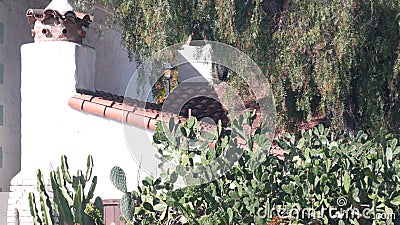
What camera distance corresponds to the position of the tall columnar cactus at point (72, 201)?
770 centimetres

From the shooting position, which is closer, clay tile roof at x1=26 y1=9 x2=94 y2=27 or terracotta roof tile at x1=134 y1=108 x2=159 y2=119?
terracotta roof tile at x1=134 y1=108 x2=159 y2=119

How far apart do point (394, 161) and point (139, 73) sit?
4964 millimetres

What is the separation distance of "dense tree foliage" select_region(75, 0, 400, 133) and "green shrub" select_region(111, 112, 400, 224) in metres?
3.24

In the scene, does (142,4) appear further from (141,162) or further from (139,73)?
(141,162)

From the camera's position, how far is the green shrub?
681 cm

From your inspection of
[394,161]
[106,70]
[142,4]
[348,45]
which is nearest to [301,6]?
[348,45]

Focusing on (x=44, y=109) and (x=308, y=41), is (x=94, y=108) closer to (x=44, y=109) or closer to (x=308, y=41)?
(x=44, y=109)

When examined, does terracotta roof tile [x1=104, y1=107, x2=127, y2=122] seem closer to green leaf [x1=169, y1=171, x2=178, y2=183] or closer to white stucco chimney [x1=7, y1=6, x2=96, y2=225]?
white stucco chimney [x1=7, y1=6, x2=96, y2=225]

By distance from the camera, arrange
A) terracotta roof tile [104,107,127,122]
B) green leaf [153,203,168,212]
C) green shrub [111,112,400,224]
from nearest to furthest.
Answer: green shrub [111,112,400,224] → green leaf [153,203,168,212] → terracotta roof tile [104,107,127,122]

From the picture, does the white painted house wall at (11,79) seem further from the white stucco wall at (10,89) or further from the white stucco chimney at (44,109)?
the white stucco chimney at (44,109)

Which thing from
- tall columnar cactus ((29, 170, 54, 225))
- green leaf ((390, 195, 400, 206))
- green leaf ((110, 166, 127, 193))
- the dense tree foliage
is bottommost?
tall columnar cactus ((29, 170, 54, 225))

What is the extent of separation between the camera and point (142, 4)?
10.7 m

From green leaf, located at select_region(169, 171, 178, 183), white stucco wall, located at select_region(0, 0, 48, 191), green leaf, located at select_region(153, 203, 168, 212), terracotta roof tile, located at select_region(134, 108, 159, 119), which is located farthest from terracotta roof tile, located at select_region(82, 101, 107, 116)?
white stucco wall, located at select_region(0, 0, 48, 191)

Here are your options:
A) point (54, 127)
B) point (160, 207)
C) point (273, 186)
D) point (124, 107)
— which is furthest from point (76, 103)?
point (273, 186)
